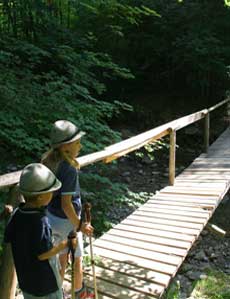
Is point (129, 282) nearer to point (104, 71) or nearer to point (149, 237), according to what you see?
point (149, 237)

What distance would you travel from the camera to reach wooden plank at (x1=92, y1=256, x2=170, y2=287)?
316 centimetres

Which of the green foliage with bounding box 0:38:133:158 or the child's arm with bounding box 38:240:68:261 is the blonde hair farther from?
the green foliage with bounding box 0:38:133:158

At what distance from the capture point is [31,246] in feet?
6.39

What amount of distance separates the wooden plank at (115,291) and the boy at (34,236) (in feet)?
3.46

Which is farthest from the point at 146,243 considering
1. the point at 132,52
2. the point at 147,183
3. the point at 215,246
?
the point at 132,52

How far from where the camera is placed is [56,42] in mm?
7195

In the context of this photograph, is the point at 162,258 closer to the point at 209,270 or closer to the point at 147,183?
the point at 209,270

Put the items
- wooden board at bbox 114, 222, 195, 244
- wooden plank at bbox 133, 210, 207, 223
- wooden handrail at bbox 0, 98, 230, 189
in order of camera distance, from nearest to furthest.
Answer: wooden handrail at bbox 0, 98, 230, 189 → wooden board at bbox 114, 222, 195, 244 → wooden plank at bbox 133, 210, 207, 223

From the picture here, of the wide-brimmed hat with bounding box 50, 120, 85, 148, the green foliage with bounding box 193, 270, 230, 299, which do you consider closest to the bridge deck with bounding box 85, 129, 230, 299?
the green foliage with bounding box 193, 270, 230, 299

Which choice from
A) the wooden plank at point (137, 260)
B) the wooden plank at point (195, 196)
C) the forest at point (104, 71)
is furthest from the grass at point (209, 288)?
the forest at point (104, 71)

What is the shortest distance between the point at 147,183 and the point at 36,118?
4763mm

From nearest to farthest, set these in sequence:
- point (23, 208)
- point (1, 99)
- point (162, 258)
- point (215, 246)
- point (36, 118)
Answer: point (23, 208) < point (162, 258) < point (1, 99) < point (36, 118) < point (215, 246)

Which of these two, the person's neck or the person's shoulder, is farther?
the person's shoulder

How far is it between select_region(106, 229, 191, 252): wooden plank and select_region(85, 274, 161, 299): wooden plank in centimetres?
80
